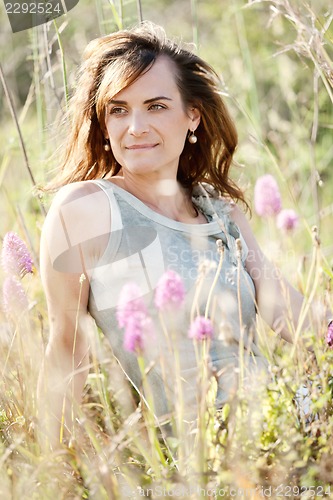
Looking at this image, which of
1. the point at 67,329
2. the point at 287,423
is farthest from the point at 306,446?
the point at 67,329

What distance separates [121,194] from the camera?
1.79m

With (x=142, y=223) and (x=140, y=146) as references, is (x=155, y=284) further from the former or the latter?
(x=140, y=146)

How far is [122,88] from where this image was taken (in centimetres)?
178

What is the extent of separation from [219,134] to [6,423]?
40.1 inches

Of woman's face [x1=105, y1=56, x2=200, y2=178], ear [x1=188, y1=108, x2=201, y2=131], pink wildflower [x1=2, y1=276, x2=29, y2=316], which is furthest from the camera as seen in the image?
→ ear [x1=188, y1=108, x2=201, y2=131]

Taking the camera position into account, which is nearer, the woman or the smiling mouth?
the woman

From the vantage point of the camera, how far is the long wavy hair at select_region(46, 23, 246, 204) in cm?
183

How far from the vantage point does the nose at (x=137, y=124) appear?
1749 millimetres

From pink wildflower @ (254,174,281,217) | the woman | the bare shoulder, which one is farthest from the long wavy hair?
pink wildflower @ (254,174,281,217)

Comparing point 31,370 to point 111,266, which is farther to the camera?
point 111,266

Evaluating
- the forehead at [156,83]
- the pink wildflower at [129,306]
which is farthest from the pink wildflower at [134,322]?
the forehead at [156,83]

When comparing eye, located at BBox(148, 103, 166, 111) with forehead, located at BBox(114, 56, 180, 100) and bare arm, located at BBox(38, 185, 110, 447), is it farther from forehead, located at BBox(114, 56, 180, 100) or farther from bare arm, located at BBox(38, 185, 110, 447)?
bare arm, located at BBox(38, 185, 110, 447)

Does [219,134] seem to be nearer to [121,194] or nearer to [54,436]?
[121,194]

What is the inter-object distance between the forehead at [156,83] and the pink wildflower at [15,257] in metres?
0.49
